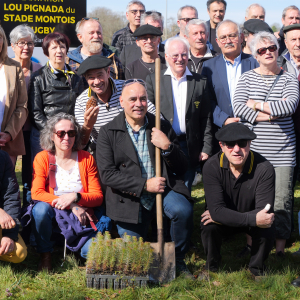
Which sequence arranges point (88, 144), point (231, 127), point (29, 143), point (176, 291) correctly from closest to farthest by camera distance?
point (176, 291) < point (231, 127) < point (88, 144) < point (29, 143)

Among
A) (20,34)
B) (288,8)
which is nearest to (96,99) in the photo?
(20,34)

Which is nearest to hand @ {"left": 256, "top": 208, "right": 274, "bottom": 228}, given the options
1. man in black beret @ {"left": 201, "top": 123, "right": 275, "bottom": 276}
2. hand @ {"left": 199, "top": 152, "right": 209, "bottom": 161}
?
man in black beret @ {"left": 201, "top": 123, "right": 275, "bottom": 276}

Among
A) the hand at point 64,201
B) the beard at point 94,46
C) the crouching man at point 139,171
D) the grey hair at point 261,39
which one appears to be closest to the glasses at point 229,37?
the grey hair at point 261,39

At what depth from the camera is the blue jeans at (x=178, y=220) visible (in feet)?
13.9

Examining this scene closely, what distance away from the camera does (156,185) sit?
4.21 m

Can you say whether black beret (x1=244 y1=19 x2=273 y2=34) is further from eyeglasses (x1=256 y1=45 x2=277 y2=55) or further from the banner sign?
the banner sign

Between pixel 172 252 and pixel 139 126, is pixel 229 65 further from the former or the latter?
pixel 172 252

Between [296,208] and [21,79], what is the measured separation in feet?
14.8

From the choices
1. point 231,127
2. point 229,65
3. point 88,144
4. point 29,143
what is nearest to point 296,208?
point 229,65

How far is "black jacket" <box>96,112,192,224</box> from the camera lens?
4.25 m

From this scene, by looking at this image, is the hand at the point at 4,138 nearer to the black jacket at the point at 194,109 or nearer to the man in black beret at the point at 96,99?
the man in black beret at the point at 96,99

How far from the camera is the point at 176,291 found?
153 inches

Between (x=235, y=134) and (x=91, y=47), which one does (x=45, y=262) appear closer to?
(x=235, y=134)

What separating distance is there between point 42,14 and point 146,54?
3.85 metres
